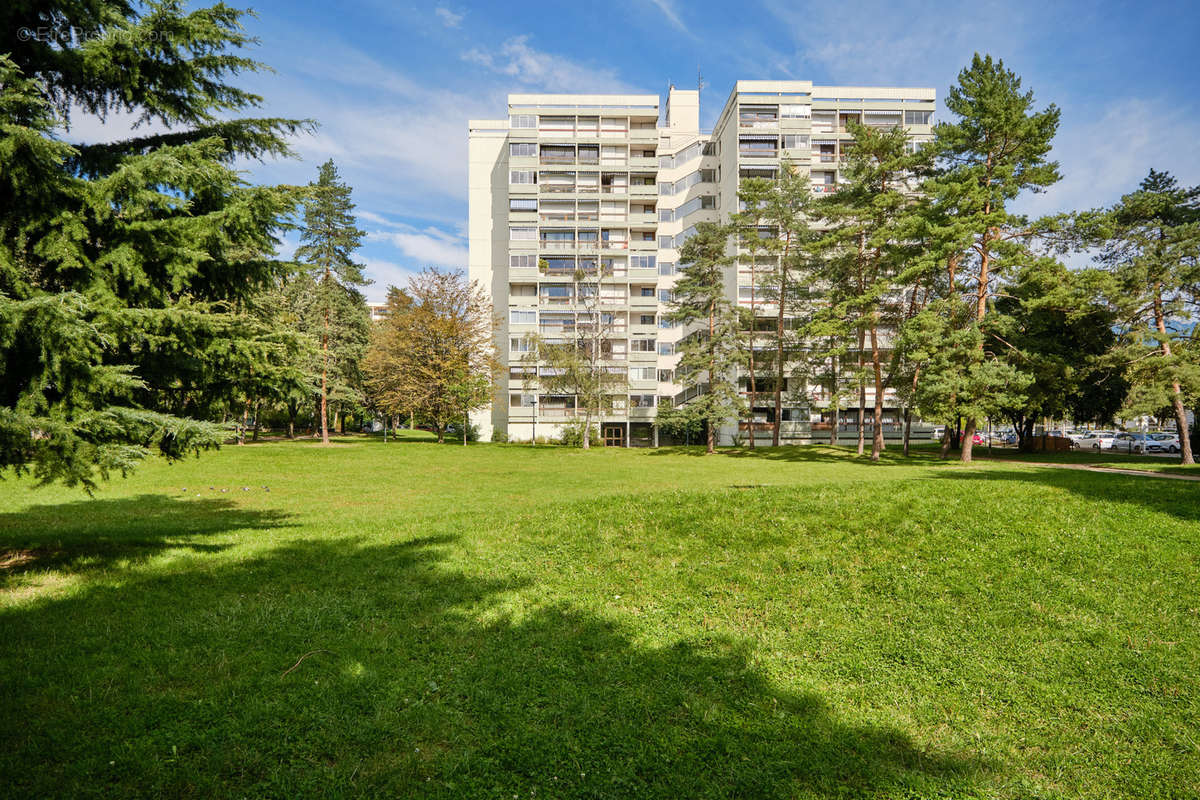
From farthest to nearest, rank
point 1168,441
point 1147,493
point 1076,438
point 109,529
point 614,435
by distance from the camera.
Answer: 1. point 1076,438
2. point 614,435
3. point 1168,441
4. point 109,529
5. point 1147,493

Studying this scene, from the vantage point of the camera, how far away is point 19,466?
634 cm

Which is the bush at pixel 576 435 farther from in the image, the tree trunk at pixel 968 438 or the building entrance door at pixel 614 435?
the tree trunk at pixel 968 438

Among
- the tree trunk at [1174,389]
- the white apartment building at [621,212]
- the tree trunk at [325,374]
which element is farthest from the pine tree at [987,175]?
the tree trunk at [325,374]

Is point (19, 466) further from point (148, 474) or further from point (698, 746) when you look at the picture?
point (148, 474)

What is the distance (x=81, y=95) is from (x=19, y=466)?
612cm

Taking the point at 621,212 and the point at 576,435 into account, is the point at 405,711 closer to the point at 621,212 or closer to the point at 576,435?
the point at 576,435

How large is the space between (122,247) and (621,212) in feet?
180

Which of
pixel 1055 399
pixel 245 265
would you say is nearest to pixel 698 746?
pixel 245 265

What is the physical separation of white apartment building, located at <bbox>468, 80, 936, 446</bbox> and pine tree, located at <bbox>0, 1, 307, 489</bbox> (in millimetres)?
43620

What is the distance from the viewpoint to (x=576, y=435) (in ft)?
168

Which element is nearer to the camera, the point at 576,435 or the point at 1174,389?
the point at 1174,389

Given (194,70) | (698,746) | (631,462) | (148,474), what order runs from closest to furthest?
(698,746), (194,70), (148,474), (631,462)

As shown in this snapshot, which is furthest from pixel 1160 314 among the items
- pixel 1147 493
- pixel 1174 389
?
pixel 1147 493

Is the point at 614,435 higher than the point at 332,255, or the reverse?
the point at 332,255
